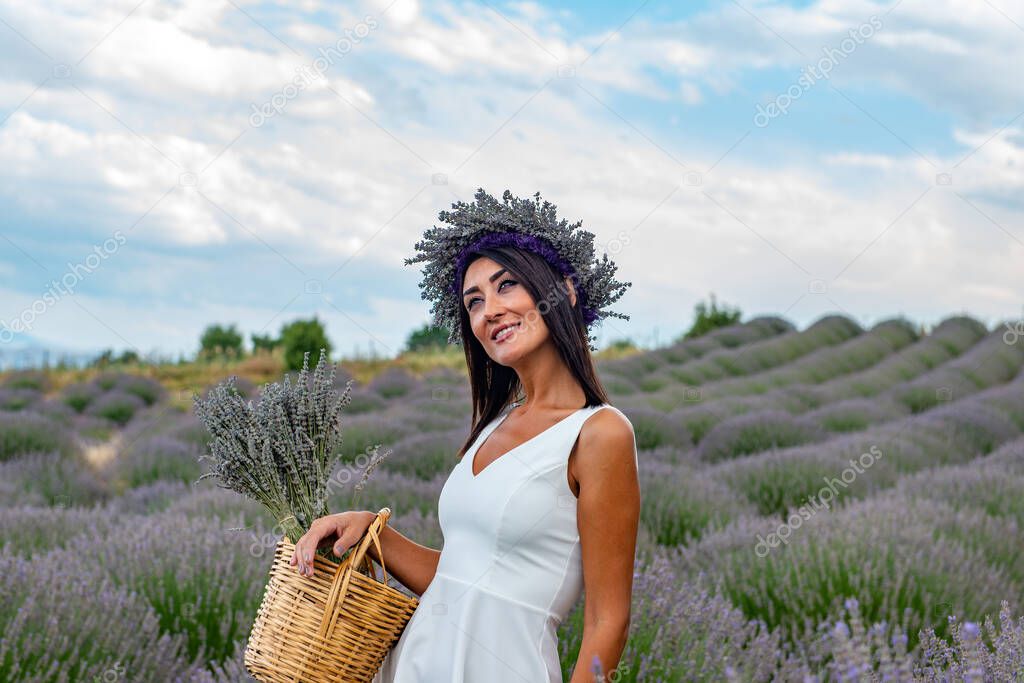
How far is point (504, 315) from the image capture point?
1854 mm

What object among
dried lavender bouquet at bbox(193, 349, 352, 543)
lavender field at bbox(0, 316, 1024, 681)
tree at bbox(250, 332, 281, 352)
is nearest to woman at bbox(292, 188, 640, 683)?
dried lavender bouquet at bbox(193, 349, 352, 543)

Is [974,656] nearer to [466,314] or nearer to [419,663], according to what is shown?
[419,663]

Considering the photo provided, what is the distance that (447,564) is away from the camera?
1.75 m

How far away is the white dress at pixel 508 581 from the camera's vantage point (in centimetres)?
164

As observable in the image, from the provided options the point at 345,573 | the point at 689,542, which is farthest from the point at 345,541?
the point at 689,542

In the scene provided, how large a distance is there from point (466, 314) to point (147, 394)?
1266 cm

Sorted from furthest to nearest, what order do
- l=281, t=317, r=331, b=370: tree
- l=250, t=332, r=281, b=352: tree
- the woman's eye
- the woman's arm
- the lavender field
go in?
l=250, t=332, r=281, b=352: tree → l=281, t=317, r=331, b=370: tree → the lavender field → the woman's eye → the woman's arm

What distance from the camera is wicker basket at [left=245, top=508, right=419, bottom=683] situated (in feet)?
5.42

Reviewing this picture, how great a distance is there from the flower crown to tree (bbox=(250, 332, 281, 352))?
621 inches

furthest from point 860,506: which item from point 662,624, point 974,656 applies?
point 974,656

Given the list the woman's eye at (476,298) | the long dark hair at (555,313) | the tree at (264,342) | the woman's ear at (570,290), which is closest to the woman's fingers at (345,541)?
the long dark hair at (555,313)


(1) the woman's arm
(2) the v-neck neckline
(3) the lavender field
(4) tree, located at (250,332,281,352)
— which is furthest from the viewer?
(4) tree, located at (250,332,281,352)

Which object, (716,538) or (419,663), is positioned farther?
(716,538)

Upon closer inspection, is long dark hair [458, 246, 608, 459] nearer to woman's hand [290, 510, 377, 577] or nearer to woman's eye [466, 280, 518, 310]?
woman's eye [466, 280, 518, 310]
